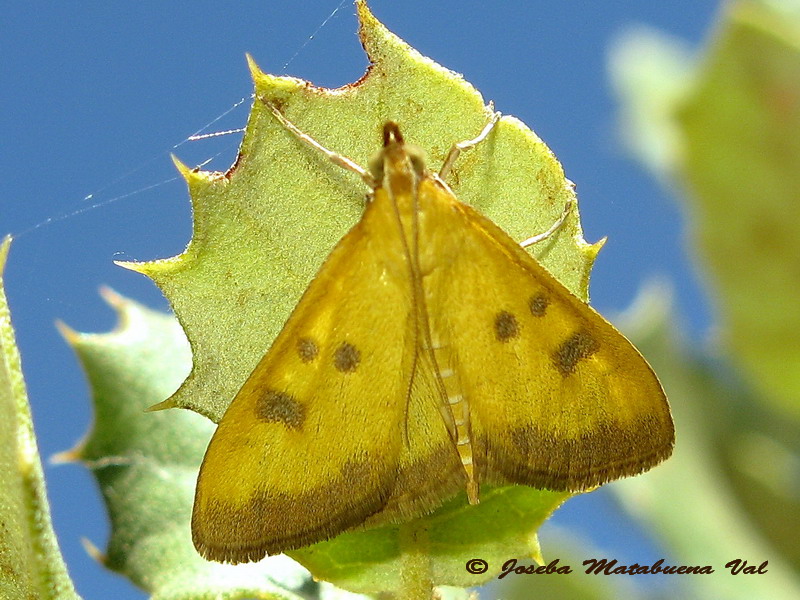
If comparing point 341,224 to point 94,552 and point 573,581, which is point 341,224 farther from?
point 573,581

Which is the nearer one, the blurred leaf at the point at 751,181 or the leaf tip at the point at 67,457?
the leaf tip at the point at 67,457

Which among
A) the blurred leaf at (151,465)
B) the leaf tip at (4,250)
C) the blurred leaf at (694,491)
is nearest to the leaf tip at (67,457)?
the blurred leaf at (151,465)

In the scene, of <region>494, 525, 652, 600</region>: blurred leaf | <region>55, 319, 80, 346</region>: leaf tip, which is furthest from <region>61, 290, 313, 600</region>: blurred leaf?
<region>494, 525, 652, 600</region>: blurred leaf

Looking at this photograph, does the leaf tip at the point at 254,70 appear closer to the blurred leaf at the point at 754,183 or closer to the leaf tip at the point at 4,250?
the leaf tip at the point at 4,250

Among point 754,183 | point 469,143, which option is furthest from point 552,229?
point 754,183

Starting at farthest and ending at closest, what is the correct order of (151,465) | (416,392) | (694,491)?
(694,491) < (151,465) < (416,392)

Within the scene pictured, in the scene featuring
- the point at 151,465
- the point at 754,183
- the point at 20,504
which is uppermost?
the point at 754,183
